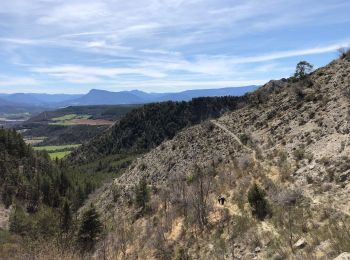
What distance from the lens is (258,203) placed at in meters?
22.1

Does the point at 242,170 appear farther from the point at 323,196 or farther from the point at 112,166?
the point at 112,166

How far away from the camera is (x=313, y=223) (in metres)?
17.3

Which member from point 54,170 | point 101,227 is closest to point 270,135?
point 101,227

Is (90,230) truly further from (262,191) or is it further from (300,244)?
(300,244)

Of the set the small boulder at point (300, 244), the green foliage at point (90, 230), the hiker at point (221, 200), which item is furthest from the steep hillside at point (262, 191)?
the green foliage at point (90, 230)

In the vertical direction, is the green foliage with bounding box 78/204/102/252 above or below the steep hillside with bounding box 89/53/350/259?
below

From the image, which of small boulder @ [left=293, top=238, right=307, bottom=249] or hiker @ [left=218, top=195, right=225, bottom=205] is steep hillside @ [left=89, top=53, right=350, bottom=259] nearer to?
small boulder @ [left=293, top=238, right=307, bottom=249]

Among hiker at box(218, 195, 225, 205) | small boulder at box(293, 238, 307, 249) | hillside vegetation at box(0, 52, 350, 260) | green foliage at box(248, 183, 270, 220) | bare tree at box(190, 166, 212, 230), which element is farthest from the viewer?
hiker at box(218, 195, 225, 205)

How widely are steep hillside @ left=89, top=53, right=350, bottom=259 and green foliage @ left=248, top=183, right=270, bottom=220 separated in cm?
6

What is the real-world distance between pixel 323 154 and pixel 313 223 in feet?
28.9

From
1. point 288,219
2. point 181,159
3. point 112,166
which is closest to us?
point 288,219

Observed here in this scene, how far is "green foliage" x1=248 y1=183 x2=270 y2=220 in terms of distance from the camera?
70.3 feet

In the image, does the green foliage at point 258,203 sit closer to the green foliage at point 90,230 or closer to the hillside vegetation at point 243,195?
the hillside vegetation at point 243,195

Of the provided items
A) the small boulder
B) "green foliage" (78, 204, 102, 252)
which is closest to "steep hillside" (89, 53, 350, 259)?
the small boulder
